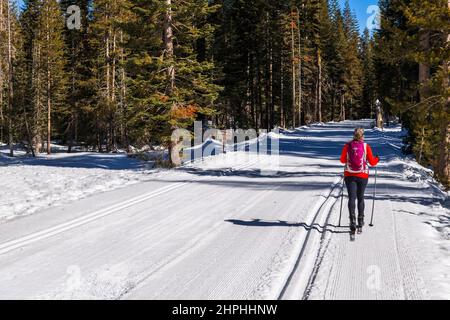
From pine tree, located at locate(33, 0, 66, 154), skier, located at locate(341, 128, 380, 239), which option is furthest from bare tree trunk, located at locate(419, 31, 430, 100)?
pine tree, located at locate(33, 0, 66, 154)

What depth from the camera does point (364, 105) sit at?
318 ft

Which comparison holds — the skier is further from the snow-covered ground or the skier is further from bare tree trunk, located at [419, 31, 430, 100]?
bare tree trunk, located at [419, 31, 430, 100]

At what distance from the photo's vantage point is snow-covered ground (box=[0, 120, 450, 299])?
585cm

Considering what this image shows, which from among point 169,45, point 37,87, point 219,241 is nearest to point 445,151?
point 219,241

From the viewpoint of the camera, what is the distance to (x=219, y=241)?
26.4 feet

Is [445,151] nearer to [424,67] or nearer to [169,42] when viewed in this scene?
[424,67]

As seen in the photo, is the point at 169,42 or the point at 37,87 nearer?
the point at 169,42

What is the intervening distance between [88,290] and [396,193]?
30.4 ft

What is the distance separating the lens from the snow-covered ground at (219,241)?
5852 mm

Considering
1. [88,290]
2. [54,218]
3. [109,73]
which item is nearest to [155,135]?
[54,218]

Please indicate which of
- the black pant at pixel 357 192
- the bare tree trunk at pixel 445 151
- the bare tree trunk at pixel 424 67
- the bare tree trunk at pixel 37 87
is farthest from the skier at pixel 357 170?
the bare tree trunk at pixel 37 87

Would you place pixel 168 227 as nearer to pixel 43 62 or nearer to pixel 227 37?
pixel 43 62

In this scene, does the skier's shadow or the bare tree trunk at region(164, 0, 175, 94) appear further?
the bare tree trunk at region(164, 0, 175, 94)

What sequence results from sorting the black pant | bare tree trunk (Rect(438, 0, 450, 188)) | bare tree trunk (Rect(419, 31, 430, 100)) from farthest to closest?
bare tree trunk (Rect(419, 31, 430, 100)) → bare tree trunk (Rect(438, 0, 450, 188)) → the black pant
